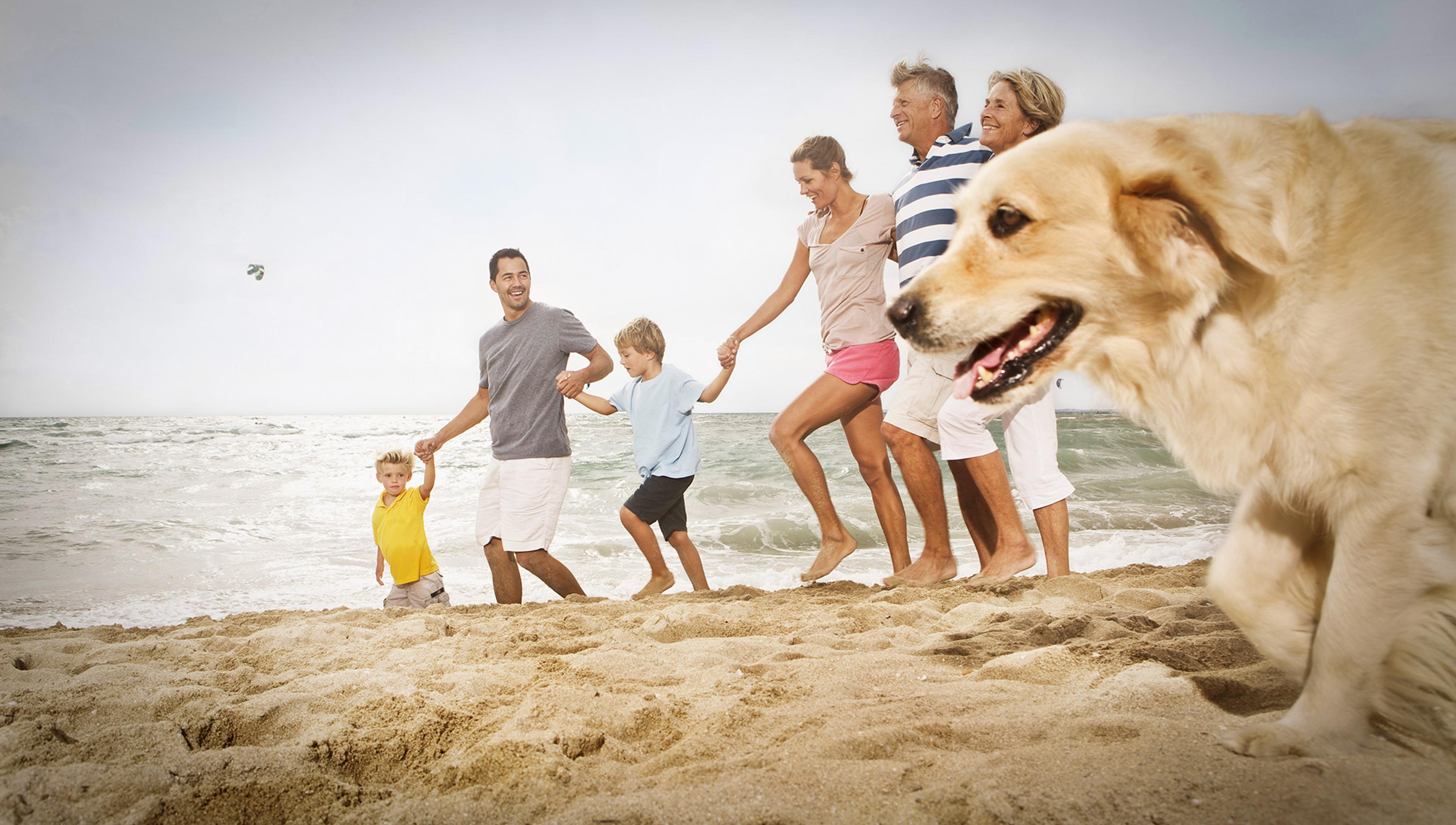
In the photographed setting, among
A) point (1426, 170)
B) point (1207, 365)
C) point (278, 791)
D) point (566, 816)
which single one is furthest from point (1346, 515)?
point (278, 791)

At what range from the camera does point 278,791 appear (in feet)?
5.35

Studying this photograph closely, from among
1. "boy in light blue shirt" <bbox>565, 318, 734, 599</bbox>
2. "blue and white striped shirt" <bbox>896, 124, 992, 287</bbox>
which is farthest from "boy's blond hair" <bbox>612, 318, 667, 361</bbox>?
"blue and white striped shirt" <bbox>896, 124, 992, 287</bbox>

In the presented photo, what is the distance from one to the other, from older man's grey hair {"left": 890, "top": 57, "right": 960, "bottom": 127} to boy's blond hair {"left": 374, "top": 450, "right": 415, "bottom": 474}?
4096 mm

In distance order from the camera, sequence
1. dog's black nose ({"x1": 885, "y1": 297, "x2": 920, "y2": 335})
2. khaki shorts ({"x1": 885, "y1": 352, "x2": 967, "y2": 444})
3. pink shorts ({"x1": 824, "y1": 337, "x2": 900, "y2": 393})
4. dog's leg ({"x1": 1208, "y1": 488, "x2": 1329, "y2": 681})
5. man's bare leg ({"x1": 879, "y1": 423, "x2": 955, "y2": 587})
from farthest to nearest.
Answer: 1. pink shorts ({"x1": 824, "y1": 337, "x2": 900, "y2": 393})
2. man's bare leg ({"x1": 879, "y1": 423, "x2": 955, "y2": 587})
3. khaki shorts ({"x1": 885, "y1": 352, "x2": 967, "y2": 444})
4. dog's black nose ({"x1": 885, "y1": 297, "x2": 920, "y2": 335})
5. dog's leg ({"x1": 1208, "y1": 488, "x2": 1329, "y2": 681})

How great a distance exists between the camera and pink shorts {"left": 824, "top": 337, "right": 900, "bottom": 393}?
167 inches

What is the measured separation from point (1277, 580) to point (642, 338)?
413cm

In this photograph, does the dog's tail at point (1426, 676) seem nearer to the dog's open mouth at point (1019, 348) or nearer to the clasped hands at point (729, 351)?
the dog's open mouth at point (1019, 348)

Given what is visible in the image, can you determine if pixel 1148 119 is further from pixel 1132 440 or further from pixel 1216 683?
pixel 1132 440

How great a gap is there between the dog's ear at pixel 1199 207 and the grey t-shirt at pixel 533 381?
3812 mm

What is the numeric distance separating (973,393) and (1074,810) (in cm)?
93

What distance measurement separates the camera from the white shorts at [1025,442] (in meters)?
3.77

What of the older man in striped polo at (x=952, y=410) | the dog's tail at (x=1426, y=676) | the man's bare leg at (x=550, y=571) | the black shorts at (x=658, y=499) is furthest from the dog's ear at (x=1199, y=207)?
the man's bare leg at (x=550, y=571)

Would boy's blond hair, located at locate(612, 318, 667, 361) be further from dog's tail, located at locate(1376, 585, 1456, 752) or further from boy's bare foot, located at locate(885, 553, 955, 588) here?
dog's tail, located at locate(1376, 585, 1456, 752)

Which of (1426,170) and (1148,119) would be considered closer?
(1426,170)
